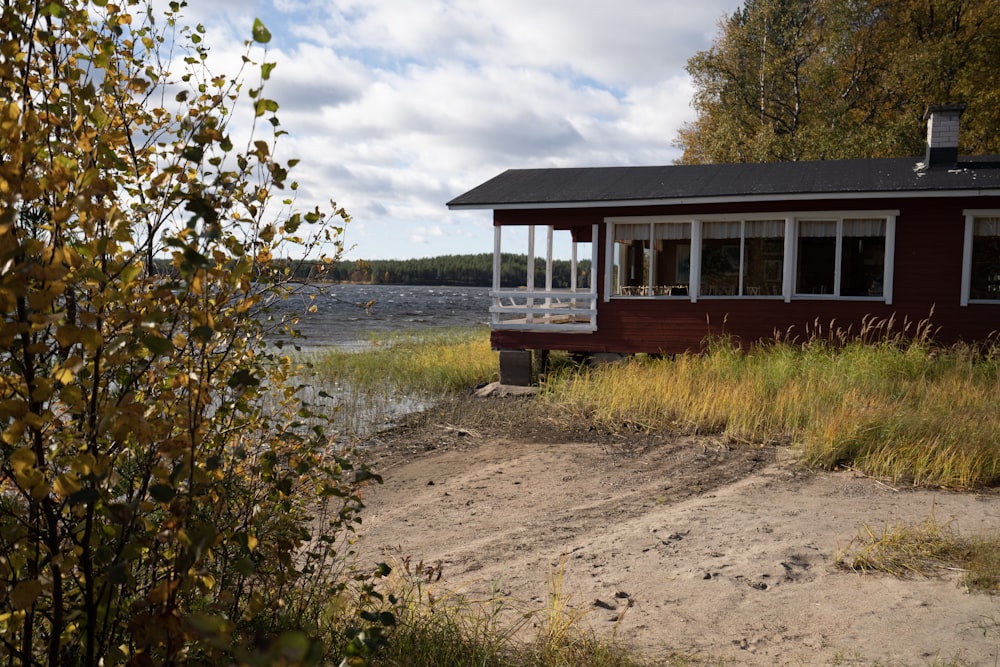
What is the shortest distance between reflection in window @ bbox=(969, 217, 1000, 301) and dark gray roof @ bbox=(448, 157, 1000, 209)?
110 cm

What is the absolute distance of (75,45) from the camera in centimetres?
262

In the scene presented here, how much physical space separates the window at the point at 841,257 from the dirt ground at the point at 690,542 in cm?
640

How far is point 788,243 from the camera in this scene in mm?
14133

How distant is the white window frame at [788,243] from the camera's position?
44.8 ft

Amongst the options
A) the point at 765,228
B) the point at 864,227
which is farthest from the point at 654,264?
the point at 864,227

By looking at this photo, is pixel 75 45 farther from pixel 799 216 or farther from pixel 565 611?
pixel 799 216

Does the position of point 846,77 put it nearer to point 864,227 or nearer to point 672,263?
point 672,263

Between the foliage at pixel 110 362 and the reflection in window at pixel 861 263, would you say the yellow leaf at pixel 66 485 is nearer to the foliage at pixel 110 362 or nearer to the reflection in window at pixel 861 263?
the foliage at pixel 110 362

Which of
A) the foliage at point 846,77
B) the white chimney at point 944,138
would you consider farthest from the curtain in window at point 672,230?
the foliage at point 846,77

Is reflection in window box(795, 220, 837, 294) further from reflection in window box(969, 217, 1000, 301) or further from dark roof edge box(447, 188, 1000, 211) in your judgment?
reflection in window box(969, 217, 1000, 301)

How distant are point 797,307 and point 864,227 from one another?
1.76 meters

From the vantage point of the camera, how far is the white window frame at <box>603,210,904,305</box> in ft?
44.8

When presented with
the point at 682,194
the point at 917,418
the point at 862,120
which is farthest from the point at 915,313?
the point at 862,120

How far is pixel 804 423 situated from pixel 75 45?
27.1 feet
